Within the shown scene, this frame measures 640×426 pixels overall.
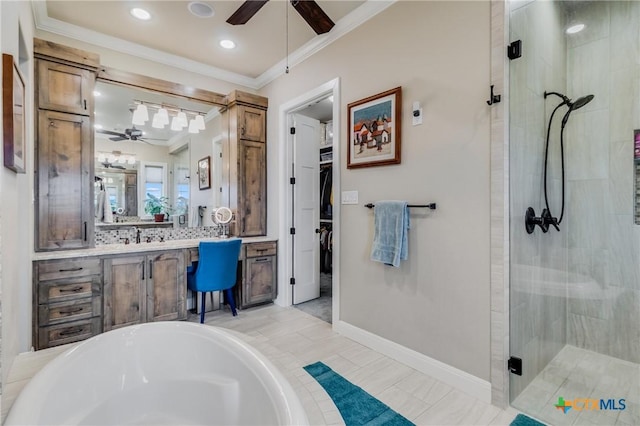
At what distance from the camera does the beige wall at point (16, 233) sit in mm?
1323

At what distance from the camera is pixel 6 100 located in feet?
4.66

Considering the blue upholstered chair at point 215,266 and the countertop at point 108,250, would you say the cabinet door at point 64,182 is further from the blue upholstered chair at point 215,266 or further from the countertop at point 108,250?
the blue upholstered chair at point 215,266

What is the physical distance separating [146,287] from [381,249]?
2.18 m

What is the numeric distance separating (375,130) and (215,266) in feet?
6.47

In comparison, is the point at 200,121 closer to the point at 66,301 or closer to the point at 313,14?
the point at 313,14

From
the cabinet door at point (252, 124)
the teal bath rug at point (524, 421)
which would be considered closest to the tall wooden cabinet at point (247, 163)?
the cabinet door at point (252, 124)

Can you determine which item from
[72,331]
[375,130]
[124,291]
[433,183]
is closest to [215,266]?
[124,291]

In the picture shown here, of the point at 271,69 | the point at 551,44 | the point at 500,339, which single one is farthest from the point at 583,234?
the point at 271,69

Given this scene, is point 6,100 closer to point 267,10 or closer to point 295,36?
point 267,10

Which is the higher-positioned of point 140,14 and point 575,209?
point 140,14

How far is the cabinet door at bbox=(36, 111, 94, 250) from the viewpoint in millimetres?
2465

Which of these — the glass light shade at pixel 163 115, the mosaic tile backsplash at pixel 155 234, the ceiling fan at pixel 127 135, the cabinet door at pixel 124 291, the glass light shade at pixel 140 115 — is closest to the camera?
the cabinet door at pixel 124 291

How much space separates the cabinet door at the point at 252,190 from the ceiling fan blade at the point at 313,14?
64.2 inches

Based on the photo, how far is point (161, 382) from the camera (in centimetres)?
171
